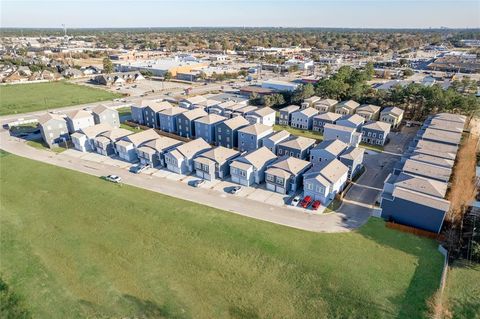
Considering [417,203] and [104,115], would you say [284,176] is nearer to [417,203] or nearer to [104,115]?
[417,203]

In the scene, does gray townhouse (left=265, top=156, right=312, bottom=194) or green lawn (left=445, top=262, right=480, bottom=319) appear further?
gray townhouse (left=265, top=156, right=312, bottom=194)

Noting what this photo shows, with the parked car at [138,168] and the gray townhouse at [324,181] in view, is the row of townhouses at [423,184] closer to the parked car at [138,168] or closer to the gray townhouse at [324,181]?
the gray townhouse at [324,181]

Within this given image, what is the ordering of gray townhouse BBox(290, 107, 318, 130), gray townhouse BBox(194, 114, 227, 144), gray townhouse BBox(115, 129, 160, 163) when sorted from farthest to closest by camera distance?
gray townhouse BBox(290, 107, 318, 130) < gray townhouse BBox(194, 114, 227, 144) < gray townhouse BBox(115, 129, 160, 163)

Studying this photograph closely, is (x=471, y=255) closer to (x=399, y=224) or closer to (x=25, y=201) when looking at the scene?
(x=399, y=224)

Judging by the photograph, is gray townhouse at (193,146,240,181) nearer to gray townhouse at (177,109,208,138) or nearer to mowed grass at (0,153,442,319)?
mowed grass at (0,153,442,319)

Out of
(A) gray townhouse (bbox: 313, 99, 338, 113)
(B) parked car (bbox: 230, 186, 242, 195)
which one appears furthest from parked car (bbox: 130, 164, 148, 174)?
(A) gray townhouse (bbox: 313, 99, 338, 113)

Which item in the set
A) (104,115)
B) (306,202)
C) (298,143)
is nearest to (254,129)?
(298,143)

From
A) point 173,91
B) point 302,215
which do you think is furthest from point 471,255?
point 173,91

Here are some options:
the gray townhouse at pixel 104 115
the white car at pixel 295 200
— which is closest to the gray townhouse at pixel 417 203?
the white car at pixel 295 200
